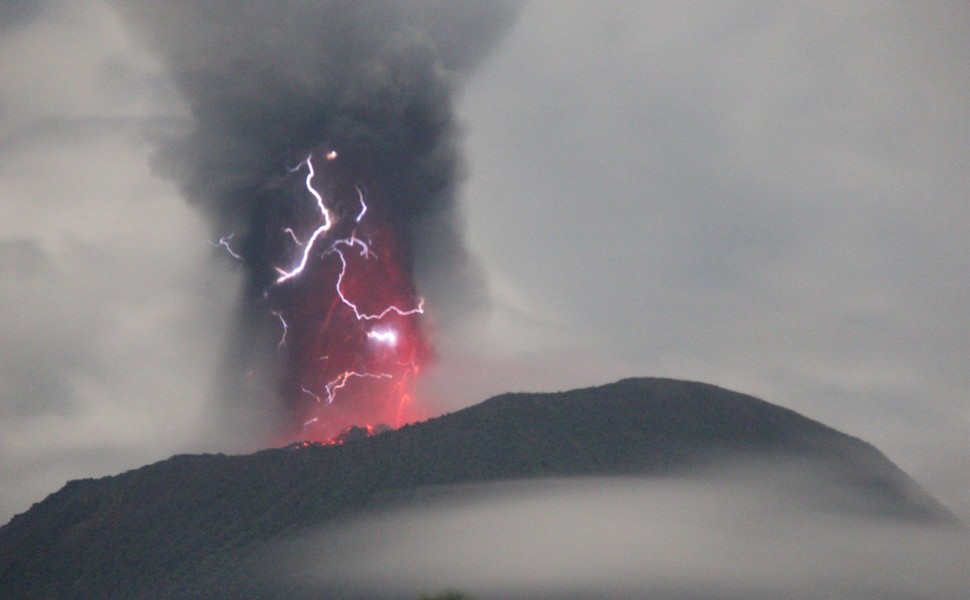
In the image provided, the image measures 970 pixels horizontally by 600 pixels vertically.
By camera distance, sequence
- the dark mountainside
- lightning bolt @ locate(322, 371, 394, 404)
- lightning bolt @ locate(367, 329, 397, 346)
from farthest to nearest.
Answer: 1. lightning bolt @ locate(367, 329, 397, 346)
2. lightning bolt @ locate(322, 371, 394, 404)
3. the dark mountainside

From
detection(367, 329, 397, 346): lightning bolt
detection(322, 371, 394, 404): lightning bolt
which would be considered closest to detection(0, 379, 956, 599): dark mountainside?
detection(322, 371, 394, 404): lightning bolt

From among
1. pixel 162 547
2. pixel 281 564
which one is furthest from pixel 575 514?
pixel 162 547

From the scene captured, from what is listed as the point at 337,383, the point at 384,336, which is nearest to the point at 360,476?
the point at 337,383

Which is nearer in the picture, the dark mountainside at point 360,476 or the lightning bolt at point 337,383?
the dark mountainside at point 360,476

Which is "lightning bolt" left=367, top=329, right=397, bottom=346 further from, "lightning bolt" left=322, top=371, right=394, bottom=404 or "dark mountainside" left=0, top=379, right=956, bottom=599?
"dark mountainside" left=0, top=379, right=956, bottom=599

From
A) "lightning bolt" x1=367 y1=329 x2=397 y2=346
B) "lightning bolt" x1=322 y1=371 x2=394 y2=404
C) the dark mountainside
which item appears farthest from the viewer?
"lightning bolt" x1=367 y1=329 x2=397 y2=346

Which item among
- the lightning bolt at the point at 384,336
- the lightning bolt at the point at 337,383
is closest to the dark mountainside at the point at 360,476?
the lightning bolt at the point at 337,383

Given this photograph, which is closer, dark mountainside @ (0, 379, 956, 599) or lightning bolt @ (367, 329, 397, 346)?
dark mountainside @ (0, 379, 956, 599)

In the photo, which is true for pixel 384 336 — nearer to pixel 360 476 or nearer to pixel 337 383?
pixel 337 383

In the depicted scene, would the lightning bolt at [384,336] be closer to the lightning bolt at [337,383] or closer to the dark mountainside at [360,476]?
the lightning bolt at [337,383]
